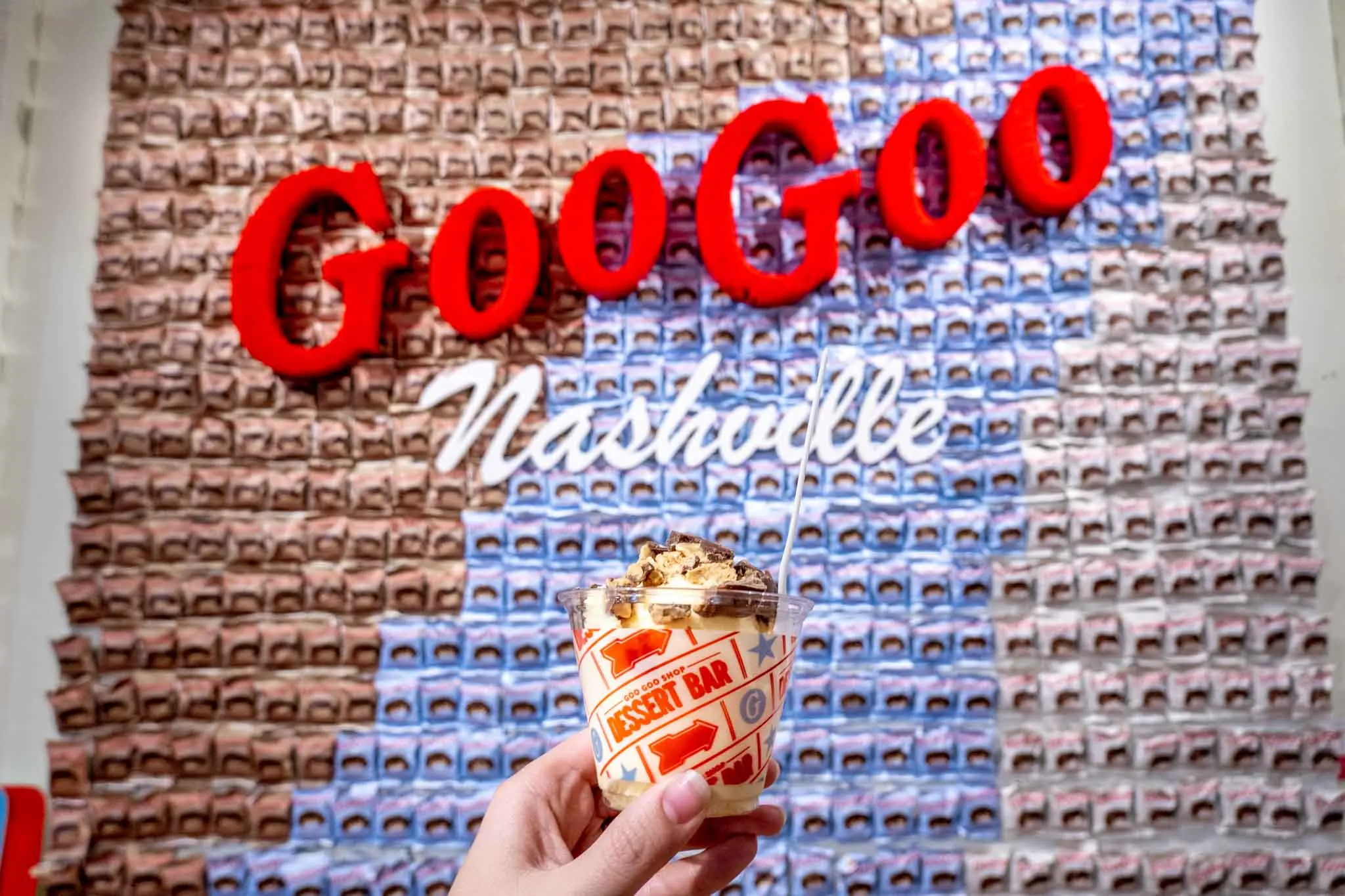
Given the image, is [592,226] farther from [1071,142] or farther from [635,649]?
[635,649]

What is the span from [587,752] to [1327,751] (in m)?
2.49

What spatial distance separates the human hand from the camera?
1196mm

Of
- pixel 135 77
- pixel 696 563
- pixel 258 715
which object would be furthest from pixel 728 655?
pixel 135 77

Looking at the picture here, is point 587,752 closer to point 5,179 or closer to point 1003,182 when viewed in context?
point 1003,182

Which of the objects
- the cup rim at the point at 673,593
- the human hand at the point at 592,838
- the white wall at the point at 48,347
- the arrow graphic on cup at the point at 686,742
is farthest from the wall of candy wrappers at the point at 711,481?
the arrow graphic on cup at the point at 686,742

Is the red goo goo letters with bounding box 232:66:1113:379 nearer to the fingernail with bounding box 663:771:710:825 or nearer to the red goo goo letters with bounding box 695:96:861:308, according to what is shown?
the red goo goo letters with bounding box 695:96:861:308

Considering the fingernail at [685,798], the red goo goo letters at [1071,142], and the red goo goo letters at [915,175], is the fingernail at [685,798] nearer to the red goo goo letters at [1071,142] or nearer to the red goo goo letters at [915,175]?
the red goo goo letters at [915,175]

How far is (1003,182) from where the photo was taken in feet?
10.6

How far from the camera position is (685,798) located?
121 centimetres

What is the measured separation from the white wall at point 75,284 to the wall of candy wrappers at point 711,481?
0.01 metres

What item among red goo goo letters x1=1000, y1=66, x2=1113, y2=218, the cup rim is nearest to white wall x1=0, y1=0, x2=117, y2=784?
the cup rim

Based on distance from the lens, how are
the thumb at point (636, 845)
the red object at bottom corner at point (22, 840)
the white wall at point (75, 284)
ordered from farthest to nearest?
the white wall at point (75, 284) < the red object at bottom corner at point (22, 840) < the thumb at point (636, 845)

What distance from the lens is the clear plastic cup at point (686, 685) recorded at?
1.28 meters

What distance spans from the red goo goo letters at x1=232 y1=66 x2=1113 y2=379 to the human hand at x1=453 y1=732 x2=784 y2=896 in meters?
1.82
